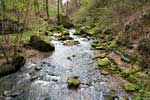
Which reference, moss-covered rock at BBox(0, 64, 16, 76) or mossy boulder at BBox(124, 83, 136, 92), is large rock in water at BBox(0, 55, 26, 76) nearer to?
moss-covered rock at BBox(0, 64, 16, 76)

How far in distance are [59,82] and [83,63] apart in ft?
14.0

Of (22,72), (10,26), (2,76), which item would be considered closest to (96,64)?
(22,72)

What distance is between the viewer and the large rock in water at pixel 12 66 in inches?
615

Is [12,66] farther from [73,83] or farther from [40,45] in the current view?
[40,45]

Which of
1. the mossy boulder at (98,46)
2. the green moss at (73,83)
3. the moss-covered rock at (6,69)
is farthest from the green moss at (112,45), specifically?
the moss-covered rock at (6,69)

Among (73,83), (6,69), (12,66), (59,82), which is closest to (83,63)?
(59,82)

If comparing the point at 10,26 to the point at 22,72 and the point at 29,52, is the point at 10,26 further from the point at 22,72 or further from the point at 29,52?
the point at 22,72

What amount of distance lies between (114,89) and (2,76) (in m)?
7.33

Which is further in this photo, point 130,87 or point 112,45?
point 112,45

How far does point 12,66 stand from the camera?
1619 centimetres

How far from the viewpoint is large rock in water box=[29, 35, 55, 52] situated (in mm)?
22538

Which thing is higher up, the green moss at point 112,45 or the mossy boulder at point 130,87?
the green moss at point 112,45

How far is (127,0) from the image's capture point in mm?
23109

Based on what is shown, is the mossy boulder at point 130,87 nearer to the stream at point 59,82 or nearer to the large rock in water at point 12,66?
the stream at point 59,82
